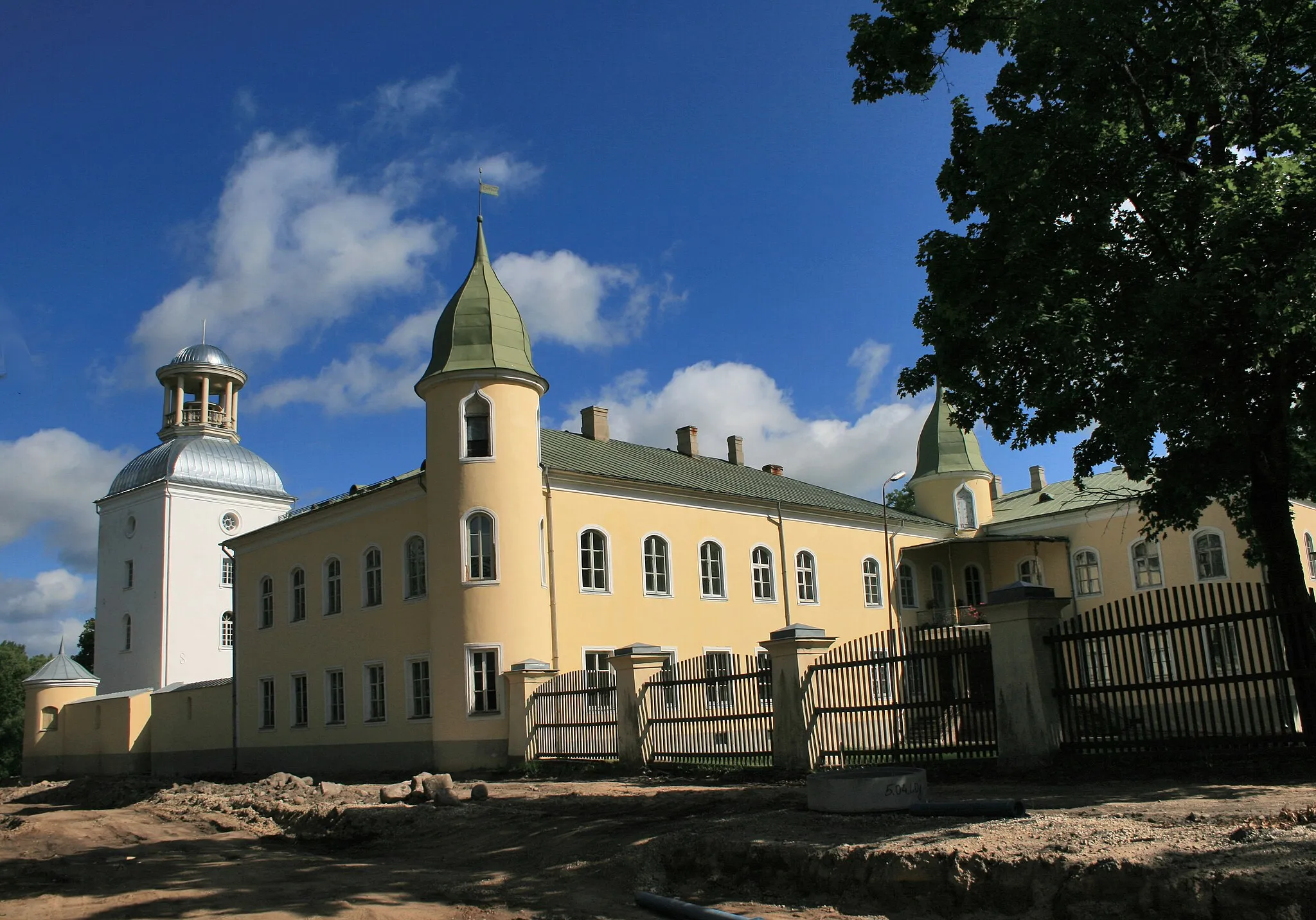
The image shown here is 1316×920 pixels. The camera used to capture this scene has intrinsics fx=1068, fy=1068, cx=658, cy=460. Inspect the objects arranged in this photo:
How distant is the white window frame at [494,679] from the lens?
22.1 m

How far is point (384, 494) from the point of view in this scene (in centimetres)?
2552

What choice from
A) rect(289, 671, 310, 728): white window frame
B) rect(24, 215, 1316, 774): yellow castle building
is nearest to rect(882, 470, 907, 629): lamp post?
rect(24, 215, 1316, 774): yellow castle building

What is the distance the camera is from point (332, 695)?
2677cm

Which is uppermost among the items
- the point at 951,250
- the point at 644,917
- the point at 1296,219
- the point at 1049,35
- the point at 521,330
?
the point at 521,330

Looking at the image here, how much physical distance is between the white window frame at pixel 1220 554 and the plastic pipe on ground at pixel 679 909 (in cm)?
2711

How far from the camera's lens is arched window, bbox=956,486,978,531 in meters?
36.6

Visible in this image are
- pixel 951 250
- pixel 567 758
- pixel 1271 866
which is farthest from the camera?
pixel 567 758

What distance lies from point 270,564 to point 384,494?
6604 mm

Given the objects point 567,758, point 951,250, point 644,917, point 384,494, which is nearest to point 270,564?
point 384,494

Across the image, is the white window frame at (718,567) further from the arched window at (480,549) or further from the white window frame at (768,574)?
the arched window at (480,549)

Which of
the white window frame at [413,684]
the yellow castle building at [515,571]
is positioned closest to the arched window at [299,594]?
the yellow castle building at [515,571]

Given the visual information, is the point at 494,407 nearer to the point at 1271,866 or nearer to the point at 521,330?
the point at 521,330

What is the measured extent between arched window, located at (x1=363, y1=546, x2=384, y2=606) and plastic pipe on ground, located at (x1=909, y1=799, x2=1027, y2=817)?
18.4 metres

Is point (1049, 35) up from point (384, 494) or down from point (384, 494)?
up
